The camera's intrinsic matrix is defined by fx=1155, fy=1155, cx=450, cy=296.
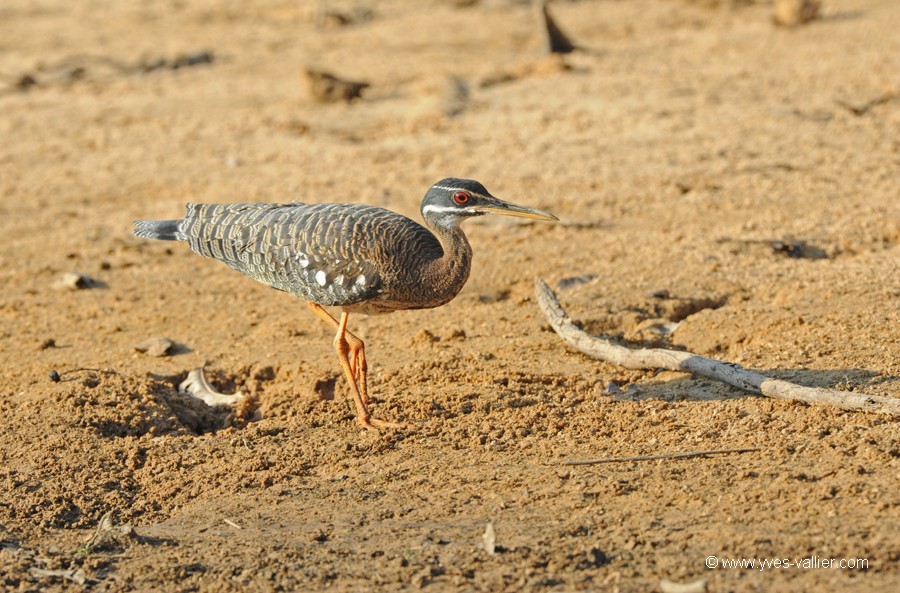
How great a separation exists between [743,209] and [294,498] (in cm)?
564

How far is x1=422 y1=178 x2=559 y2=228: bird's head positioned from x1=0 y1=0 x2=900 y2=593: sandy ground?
999 mm

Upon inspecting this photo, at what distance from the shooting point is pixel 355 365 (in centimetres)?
694

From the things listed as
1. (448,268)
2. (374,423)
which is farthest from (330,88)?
(374,423)

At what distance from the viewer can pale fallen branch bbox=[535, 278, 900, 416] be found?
6059mm

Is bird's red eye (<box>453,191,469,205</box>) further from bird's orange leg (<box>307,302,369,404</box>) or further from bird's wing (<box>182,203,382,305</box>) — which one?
bird's orange leg (<box>307,302,369,404</box>)

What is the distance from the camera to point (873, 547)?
4742mm

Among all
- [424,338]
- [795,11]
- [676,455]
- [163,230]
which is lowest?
[424,338]

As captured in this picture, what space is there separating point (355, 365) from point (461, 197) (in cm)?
120

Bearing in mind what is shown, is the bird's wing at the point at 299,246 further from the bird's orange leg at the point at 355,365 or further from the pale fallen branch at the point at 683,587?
the pale fallen branch at the point at 683,587

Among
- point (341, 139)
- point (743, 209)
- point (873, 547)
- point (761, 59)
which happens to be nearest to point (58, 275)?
point (341, 139)

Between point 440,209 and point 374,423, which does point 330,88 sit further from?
point 374,423

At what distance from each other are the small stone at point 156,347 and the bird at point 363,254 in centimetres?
115

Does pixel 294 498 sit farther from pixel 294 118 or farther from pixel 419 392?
pixel 294 118

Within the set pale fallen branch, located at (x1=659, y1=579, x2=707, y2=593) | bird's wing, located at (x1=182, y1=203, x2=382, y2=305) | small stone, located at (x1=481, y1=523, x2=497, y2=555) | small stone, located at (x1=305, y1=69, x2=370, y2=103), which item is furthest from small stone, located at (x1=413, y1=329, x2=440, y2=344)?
small stone, located at (x1=305, y1=69, x2=370, y2=103)
